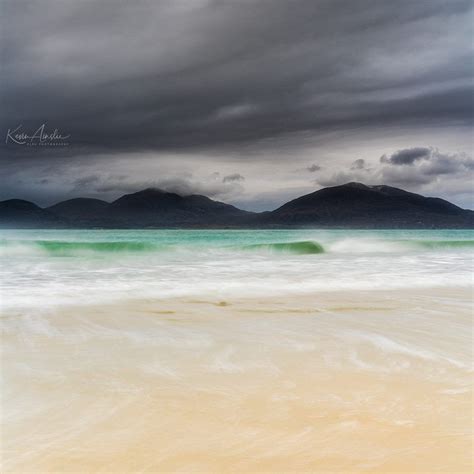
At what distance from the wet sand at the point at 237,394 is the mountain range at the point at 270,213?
304 feet

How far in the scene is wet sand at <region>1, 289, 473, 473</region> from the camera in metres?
1.89

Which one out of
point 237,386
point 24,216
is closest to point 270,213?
point 24,216

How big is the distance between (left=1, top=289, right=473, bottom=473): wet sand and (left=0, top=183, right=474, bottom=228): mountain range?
92779mm

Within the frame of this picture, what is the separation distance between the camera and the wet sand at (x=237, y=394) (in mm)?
1890

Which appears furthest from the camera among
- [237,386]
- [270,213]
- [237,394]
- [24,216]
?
[270,213]

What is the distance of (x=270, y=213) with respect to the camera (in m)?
131

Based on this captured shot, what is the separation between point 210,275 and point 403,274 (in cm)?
386

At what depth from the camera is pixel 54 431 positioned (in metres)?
2.12

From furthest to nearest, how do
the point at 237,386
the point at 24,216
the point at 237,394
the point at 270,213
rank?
the point at 270,213 < the point at 24,216 < the point at 237,386 < the point at 237,394

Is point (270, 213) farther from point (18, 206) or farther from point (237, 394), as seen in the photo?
point (237, 394)

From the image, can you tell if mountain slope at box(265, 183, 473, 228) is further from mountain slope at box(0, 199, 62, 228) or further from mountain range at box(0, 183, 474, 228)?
mountain slope at box(0, 199, 62, 228)

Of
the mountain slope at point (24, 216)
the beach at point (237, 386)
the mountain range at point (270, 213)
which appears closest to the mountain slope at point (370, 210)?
the mountain range at point (270, 213)

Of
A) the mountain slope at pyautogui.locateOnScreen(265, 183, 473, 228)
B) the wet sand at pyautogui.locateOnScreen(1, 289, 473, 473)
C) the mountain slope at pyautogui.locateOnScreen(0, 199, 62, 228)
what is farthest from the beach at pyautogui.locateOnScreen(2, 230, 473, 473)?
the mountain slope at pyautogui.locateOnScreen(265, 183, 473, 228)

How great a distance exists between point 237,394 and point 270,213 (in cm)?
12923
